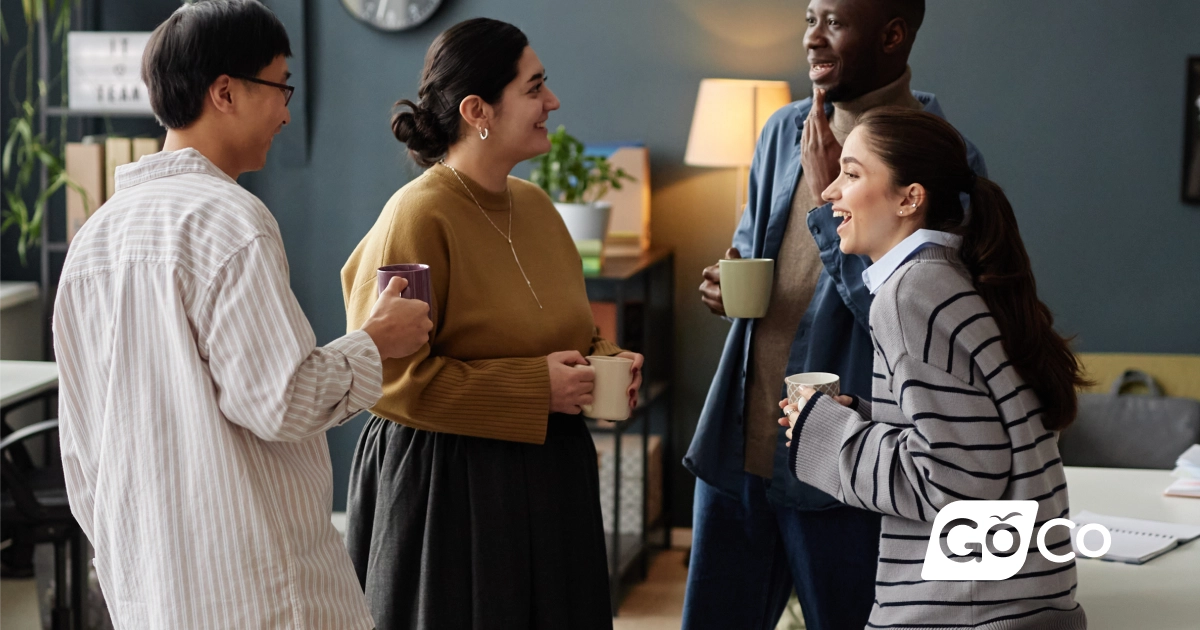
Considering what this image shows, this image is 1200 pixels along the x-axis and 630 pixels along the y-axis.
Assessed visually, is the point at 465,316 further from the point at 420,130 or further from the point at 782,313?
the point at 782,313

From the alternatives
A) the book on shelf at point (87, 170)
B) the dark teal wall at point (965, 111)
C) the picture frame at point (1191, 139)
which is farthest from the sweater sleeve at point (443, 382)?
the picture frame at point (1191, 139)

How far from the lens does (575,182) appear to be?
11.5ft

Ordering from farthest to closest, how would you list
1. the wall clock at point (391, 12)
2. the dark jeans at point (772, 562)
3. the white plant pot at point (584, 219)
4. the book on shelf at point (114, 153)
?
the wall clock at point (391, 12) < the book on shelf at point (114, 153) < the white plant pot at point (584, 219) < the dark jeans at point (772, 562)

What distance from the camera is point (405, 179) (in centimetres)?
394

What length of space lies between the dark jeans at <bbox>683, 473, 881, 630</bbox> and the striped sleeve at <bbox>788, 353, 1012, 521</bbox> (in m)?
0.49

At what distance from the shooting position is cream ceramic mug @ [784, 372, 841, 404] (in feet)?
4.68

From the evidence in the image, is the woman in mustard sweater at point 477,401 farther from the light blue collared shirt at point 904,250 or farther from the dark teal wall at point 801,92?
the dark teal wall at point 801,92

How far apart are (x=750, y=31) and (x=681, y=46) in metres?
0.24

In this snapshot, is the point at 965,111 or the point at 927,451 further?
the point at 965,111

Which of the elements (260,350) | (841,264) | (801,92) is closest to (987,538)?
(841,264)

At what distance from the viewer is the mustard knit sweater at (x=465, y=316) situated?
158cm

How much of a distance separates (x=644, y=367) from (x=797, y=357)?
167cm

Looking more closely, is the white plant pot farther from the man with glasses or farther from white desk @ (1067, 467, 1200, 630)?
the man with glasses

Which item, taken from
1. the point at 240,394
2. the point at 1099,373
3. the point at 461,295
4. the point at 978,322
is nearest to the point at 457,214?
the point at 461,295
